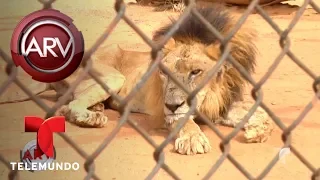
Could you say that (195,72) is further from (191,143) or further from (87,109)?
(87,109)

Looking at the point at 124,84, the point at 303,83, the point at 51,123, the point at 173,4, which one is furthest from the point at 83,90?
the point at 173,4

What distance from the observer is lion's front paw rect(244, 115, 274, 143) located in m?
4.05

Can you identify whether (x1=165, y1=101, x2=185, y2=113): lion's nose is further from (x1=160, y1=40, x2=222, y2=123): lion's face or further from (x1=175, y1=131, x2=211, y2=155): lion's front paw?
(x1=175, y1=131, x2=211, y2=155): lion's front paw

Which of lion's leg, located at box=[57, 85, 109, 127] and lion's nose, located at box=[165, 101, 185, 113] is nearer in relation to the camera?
lion's nose, located at box=[165, 101, 185, 113]

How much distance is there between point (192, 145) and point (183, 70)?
546 millimetres

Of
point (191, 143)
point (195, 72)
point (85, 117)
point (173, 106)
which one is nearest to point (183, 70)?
point (195, 72)

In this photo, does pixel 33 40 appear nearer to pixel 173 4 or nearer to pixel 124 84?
pixel 124 84

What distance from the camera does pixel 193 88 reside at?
415 centimetres

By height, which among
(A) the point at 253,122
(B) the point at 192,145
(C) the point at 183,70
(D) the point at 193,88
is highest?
(C) the point at 183,70

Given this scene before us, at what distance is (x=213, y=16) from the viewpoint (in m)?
4.31

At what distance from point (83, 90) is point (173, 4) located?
443cm

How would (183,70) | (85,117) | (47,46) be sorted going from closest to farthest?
(47,46), (183,70), (85,117)

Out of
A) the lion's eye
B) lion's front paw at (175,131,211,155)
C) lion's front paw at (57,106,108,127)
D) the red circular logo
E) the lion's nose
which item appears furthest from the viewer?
lion's front paw at (57,106,108,127)

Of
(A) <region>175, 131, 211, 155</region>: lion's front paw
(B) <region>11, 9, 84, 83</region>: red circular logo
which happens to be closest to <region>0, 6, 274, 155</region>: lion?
(A) <region>175, 131, 211, 155</region>: lion's front paw
